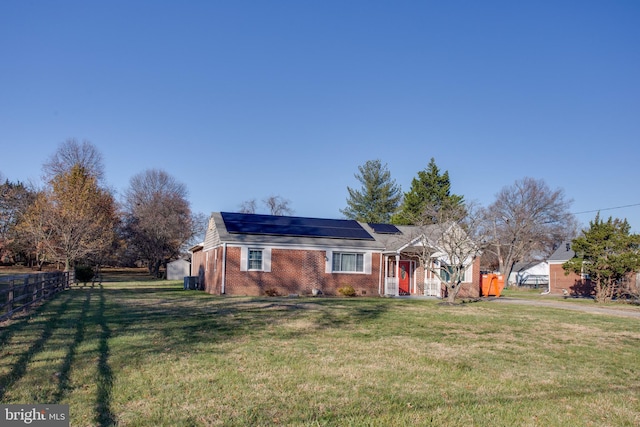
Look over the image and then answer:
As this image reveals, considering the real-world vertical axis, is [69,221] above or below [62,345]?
above

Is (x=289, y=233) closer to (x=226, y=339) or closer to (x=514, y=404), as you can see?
(x=226, y=339)

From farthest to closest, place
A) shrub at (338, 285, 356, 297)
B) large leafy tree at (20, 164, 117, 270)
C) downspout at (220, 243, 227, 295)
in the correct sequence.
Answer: large leafy tree at (20, 164, 117, 270)
shrub at (338, 285, 356, 297)
downspout at (220, 243, 227, 295)

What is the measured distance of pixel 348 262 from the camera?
25906 millimetres

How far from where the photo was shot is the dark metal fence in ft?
40.6

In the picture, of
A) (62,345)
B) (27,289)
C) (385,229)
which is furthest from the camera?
(385,229)

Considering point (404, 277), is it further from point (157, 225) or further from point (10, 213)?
point (10, 213)

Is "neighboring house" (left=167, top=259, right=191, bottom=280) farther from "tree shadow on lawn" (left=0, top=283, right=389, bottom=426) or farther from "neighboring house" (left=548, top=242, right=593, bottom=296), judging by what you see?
"neighboring house" (left=548, top=242, right=593, bottom=296)

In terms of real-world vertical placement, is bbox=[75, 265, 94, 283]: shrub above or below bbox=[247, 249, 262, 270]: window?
below

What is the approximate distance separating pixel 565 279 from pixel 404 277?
18544 millimetres

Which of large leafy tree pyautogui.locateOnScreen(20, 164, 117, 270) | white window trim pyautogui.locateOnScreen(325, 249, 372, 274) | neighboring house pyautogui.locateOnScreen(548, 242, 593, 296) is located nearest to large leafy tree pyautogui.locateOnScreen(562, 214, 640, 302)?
neighboring house pyautogui.locateOnScreen(548, 242, 593, 296)

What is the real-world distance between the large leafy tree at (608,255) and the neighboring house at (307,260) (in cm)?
622

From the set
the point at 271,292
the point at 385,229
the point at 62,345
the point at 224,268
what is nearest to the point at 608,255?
the point at 385,229

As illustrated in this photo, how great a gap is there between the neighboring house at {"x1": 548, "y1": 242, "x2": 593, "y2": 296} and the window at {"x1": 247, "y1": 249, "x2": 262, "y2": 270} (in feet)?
80.3

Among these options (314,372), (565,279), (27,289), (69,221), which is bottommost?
(314,372)
